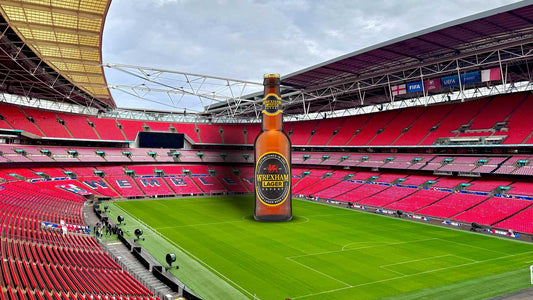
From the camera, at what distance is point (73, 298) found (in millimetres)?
13281

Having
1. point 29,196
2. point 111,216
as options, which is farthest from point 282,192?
point 29,196

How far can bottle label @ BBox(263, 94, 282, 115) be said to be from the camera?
3102 centimetres

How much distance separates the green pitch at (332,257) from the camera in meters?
19.1

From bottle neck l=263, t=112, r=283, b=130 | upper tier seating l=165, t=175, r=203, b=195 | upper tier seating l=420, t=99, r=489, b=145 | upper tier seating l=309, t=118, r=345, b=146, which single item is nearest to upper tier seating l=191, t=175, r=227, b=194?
upper tier seating l=165, t=175, r=203, b=195

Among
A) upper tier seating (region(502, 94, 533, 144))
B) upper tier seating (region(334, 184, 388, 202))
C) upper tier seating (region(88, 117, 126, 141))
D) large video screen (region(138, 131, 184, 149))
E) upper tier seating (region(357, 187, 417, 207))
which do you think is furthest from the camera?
large video screen (region(138, 131, 184, 149))

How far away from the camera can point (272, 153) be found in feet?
102

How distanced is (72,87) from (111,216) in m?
20.1

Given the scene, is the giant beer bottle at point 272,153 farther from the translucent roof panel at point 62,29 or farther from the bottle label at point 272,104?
the translucent roof panel at point 62,29

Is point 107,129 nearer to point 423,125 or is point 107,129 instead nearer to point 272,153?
point 272,153

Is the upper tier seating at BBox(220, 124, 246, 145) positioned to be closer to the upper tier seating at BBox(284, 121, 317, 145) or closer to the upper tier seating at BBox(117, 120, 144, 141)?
the upper tier seating at BBox(284, 121, 317, 145)

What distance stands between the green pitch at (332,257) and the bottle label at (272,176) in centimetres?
348

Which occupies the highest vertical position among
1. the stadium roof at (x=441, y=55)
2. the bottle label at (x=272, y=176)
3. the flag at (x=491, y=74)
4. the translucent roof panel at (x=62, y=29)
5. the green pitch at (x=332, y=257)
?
the stadium roof at (x=441, y=55)

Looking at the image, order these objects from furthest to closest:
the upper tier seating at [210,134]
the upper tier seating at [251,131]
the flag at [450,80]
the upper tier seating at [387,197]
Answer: the upper tier seating at [251,131]
the upper tier seating at [210,134]
the upper tier seating at [387,197]
the flag at [450,80]

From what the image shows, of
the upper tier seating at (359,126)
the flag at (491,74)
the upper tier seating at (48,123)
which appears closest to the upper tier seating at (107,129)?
the upper tier seating at (359,126)
